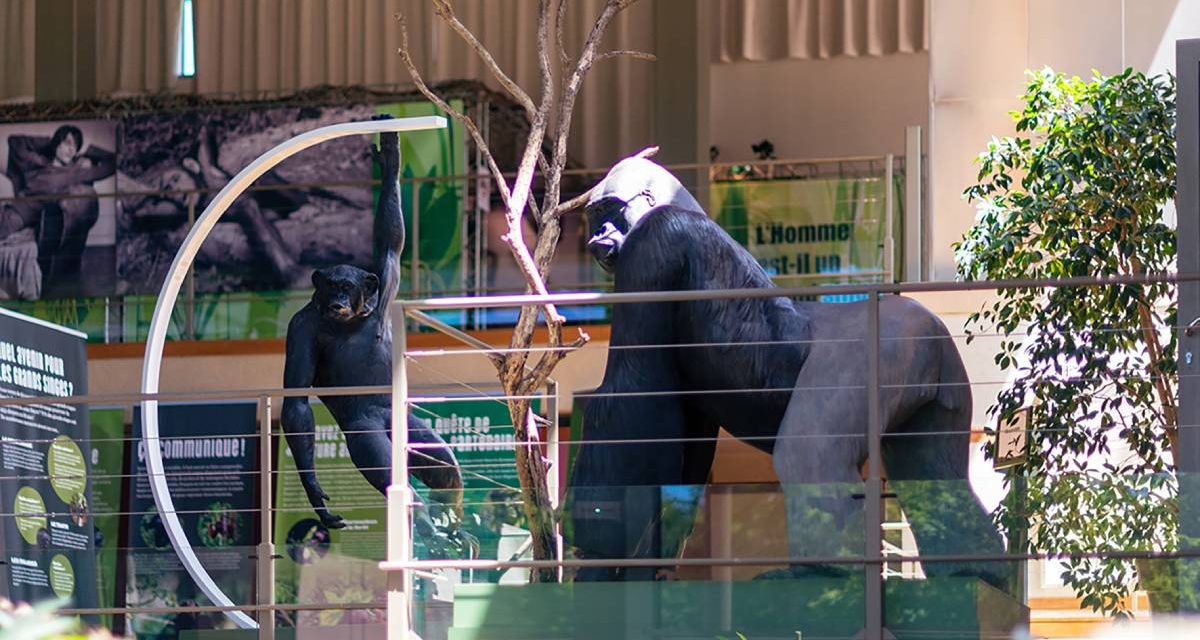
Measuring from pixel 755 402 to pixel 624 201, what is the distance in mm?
643

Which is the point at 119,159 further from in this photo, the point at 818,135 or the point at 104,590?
the point at 104,590

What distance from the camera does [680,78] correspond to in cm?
1214

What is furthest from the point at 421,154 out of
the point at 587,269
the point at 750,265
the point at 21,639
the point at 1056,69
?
the point at 21,639

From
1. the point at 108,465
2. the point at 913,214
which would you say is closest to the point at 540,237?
the point at 913,214

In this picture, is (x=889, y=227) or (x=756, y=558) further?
(x=889, y=227)

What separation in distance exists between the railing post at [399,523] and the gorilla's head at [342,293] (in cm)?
189

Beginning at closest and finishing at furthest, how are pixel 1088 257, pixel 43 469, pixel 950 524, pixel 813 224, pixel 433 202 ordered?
1. pixel 950 524
2. pixel 1088 257
3. pixel 43 469
4. pixel 813 224
5. pixel 433 202

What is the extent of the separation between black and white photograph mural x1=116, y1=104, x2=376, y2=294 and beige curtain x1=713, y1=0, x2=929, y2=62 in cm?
266

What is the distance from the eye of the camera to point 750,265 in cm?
503

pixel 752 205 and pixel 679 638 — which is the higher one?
pixel 752 205

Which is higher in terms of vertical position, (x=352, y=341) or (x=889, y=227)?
(x=889, y=227)

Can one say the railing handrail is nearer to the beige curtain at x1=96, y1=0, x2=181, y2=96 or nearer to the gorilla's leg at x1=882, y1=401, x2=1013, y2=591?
the gorilla's leg at x1=882, y1=401, x2=1013, y2=591

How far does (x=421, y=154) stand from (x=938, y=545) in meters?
6.75

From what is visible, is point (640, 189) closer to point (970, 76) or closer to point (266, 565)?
point (266, 565)
